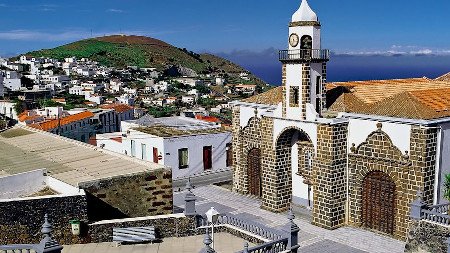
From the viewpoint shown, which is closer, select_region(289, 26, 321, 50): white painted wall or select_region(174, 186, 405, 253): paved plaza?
select_region(174, 186, 405, 253): paved plaza

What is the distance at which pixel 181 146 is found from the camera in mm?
33094

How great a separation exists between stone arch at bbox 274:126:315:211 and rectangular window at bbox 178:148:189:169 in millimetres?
8020

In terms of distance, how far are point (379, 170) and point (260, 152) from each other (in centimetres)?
811

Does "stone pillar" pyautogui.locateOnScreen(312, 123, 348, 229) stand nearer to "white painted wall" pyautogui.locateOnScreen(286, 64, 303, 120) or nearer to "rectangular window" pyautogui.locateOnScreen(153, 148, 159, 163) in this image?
"white painted wall" pyautogui.locateOnScreen(286, 64, 303, 120)

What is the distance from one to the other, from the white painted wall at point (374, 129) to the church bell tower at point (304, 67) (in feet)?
7.18

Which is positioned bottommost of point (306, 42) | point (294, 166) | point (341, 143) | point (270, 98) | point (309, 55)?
point (294, 166)

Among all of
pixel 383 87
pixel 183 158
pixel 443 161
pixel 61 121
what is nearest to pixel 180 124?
pixel 183 158

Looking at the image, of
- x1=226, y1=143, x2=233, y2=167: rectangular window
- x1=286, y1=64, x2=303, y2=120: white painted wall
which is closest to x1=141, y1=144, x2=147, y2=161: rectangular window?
x1=226, y1=143, x2=233, y2=167: rectangular window

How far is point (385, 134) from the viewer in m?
23.3

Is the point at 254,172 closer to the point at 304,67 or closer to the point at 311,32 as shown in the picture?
the point at 304,67

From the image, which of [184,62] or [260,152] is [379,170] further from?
[184,62]

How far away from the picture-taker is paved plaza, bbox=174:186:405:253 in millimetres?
22531

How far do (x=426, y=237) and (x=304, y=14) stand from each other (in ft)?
40.9

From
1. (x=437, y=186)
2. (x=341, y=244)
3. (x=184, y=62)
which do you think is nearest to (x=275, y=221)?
(x=341, y=244)
